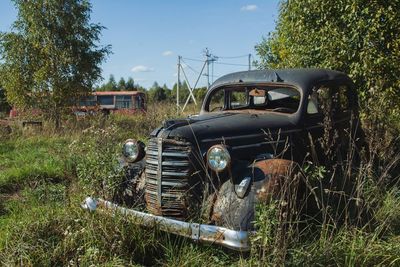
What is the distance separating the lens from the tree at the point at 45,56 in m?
16.7

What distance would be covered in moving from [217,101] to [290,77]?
1.33 metres

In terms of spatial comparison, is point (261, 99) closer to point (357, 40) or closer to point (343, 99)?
point (343, 99)

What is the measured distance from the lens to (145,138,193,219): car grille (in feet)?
13.9

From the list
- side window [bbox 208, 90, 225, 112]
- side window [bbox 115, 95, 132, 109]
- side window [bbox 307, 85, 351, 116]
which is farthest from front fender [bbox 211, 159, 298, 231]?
side window [bbox 115, 95, 132, 109]

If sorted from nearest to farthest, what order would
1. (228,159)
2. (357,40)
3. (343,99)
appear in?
(228,159), (343,99), (357,40)

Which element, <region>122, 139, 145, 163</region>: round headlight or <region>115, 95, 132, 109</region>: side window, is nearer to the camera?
<region>122, 139, 145, 163</region>: round headlight

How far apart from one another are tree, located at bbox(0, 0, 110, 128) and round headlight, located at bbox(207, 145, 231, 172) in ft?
44.6

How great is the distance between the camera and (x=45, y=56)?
667 inches

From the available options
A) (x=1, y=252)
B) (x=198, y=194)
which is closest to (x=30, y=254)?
(x=1, y=252)

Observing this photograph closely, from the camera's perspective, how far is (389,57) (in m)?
7.60

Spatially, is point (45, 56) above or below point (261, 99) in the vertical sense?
above

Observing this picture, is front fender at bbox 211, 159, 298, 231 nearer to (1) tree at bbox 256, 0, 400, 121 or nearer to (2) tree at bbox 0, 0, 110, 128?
(1) tree at bbox 256, 0, 400, 121

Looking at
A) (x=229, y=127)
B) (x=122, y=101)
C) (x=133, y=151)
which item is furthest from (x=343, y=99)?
(x=122, y=101)

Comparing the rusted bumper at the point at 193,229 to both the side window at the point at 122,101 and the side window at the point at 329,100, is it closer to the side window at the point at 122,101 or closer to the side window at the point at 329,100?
the side window at the point at 329,100
